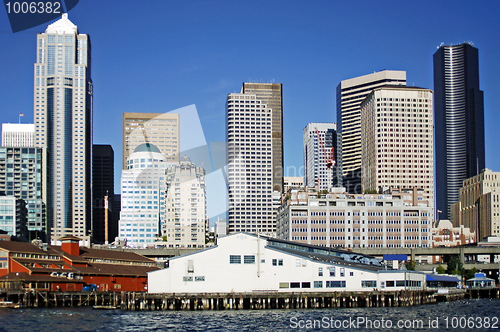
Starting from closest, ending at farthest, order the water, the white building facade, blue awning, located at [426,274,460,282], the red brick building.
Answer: the water → the white building facade → the red brick building → blue awning, located at [426,274,460,282]

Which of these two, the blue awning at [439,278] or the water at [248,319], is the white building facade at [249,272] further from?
the blue awning at [439,278]

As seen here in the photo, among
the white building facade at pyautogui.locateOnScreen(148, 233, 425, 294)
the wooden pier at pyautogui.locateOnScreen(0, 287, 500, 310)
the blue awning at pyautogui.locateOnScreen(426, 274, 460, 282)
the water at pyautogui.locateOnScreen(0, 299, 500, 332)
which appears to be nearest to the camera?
the water at pyautogui.locateOnScreen(0, 299, 500, 332)

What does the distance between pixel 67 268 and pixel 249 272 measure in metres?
42.8

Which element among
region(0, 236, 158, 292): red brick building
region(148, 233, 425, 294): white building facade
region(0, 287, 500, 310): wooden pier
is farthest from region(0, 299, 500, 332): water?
region(0, 236, 158, 292): red brick building

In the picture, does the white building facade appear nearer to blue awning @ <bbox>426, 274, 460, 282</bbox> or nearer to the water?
the water

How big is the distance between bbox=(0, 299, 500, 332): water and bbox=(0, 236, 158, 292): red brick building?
1510cm

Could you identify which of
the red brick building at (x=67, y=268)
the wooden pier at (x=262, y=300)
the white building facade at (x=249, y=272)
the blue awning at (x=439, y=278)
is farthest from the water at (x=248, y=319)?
the blue awning at (x=439, y=278)

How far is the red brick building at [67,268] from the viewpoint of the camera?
108 m

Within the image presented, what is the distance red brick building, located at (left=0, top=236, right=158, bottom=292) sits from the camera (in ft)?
355

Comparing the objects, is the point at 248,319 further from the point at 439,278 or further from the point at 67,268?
the point at 439,278

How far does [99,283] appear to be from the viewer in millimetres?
124625

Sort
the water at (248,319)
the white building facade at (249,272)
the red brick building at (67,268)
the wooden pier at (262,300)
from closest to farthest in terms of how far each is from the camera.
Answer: the water at (248,319) < the wooden pier at (262,300) < the white building facade at (249,272) < the red brick building at (67,268)

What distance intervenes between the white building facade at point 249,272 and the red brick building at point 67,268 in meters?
25.0

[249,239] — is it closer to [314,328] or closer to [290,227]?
[314,328]
